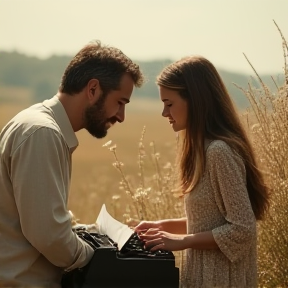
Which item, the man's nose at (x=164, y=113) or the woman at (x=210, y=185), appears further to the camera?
the man's nose at (x=164, y=113)

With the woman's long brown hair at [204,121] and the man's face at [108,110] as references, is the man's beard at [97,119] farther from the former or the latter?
the woman's long brown hair at [204,121]

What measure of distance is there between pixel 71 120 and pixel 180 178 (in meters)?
0.65

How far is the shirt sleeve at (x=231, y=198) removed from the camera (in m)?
3.44

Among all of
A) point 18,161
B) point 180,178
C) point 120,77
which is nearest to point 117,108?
point 120,77

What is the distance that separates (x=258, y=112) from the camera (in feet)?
16.3

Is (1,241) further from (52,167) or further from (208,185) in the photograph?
(208,185)

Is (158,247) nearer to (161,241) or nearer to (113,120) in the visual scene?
(161,241)

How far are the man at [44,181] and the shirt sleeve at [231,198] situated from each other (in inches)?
23.3

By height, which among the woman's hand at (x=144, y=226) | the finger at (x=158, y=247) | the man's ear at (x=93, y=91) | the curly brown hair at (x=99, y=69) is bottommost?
the finger at (x=158, y=247)

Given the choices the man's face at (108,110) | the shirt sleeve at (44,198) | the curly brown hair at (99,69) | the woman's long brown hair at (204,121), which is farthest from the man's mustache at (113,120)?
the shirt sleeve at (44,198)

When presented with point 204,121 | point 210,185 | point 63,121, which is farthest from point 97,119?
point 210,185

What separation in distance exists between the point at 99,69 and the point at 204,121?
1.85 feet

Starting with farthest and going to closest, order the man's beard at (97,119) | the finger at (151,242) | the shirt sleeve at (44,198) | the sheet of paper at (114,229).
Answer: the man's beard at (97,119)
the finger at (151,242)
the sheet of paper at (114,229)
the shirt sleeve at (44,198)

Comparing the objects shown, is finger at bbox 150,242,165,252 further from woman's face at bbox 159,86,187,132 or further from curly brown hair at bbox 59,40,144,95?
curly brown hair at bbox 59,40,144,95
